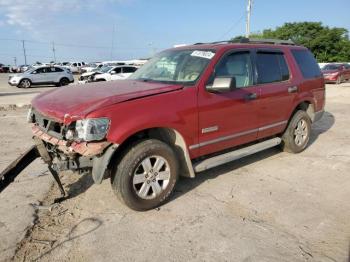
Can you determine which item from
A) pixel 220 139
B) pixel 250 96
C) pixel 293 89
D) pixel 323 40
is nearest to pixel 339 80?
pixel 293 89

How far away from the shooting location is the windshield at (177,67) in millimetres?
4617

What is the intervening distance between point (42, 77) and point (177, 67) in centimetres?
2163

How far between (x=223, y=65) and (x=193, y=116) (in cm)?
96

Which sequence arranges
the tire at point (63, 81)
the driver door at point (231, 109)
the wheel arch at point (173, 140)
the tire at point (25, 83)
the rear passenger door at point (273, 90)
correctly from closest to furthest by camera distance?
the wheel arch at point (173, 140) < the driver door at point (231, 109) < the rear passenger door at point (273, 90) < the tire at point (25, 83) < the tire at point (63, 81)

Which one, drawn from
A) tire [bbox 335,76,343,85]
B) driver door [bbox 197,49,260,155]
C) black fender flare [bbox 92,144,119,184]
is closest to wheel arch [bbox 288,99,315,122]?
driver door [bbox 197,49,260,155]

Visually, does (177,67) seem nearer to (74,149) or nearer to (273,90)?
(273,90)

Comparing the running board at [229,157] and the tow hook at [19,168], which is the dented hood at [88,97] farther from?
the running board at [229,157]

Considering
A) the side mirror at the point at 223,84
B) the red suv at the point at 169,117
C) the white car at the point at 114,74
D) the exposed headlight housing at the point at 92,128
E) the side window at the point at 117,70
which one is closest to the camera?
the exposed headlight housing at the point at 92,128

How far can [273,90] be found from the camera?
5.48 metres

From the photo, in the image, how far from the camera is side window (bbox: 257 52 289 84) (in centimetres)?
538

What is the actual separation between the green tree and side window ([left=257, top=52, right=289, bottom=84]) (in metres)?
46.2

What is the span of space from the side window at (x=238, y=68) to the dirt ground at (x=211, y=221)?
1413mm

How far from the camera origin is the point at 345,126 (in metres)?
9.12

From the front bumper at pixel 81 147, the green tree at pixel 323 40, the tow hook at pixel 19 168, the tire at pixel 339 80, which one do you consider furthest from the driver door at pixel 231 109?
the green tree at pixel 323 40
